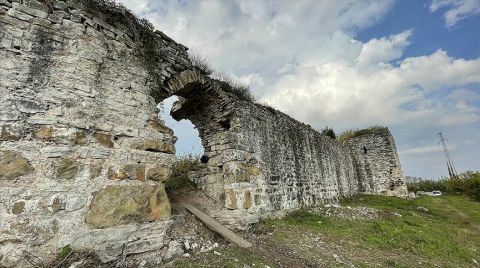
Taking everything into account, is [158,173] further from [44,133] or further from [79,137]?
[44,133]

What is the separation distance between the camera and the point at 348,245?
19.2 ft

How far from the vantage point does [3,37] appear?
3.24 metres

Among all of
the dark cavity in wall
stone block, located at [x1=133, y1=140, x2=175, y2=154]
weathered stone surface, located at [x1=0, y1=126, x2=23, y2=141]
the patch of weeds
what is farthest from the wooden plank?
the dark cavity in wall

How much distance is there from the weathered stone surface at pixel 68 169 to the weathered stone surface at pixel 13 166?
285 mm

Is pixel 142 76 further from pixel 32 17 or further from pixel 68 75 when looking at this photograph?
pixel 32 17

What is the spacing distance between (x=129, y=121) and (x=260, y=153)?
3885mm

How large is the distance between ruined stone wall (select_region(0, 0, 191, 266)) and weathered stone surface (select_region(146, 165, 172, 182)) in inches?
0.6

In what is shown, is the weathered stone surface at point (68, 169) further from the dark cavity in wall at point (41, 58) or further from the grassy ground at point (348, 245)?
the grassy ground at point (348, 245)

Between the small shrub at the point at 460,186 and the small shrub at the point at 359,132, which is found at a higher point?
the small shrub at the point at 359,132

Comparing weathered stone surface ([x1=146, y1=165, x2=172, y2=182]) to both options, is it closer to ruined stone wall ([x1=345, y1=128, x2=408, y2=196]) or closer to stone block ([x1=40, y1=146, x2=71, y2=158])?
stone block ([x1=40, y1=146, x2=71, y2=158])

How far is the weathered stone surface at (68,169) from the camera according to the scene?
3376mm

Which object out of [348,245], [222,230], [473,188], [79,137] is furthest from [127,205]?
[473,188]

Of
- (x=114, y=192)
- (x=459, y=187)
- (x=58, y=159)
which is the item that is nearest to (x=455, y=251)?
(x=114, y=192)

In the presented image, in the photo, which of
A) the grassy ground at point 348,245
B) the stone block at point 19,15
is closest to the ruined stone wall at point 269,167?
the grassy ground at point 348,245
